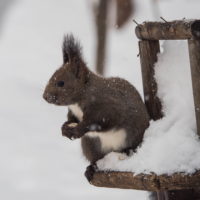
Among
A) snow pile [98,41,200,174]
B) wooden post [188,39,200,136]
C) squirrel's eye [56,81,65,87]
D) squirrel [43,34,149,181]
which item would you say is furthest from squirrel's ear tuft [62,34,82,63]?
wooden post [188,39,200,136]

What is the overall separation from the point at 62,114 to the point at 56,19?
20.0ft

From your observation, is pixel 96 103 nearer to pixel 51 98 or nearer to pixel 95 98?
pixel 95 98

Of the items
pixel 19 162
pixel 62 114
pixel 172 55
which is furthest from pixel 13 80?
pixel 172 55

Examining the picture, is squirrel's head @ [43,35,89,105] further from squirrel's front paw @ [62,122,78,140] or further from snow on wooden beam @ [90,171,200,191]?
snow on wooden beam @ [90,171,200,191]

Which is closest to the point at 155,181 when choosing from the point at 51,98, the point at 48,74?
the point at 51,98

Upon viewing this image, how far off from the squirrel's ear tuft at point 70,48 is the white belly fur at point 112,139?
Result: 1.27ft

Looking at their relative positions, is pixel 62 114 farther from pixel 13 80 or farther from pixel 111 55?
pixel 111 55

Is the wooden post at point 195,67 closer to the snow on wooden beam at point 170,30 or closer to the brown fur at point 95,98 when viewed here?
the snow on wooden beam at point 170,30

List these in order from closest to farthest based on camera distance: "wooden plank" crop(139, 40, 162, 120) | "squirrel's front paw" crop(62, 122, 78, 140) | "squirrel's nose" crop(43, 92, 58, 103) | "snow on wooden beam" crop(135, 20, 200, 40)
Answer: "snow on wooden beam" crop(135, 20, 200, 40), "squirrel's front paw" crop(62, 122, 78, 140), "squirrel's nose" crop(43, 92, 58, 103), "wooden plank" crop(139, 40, 162, 120)

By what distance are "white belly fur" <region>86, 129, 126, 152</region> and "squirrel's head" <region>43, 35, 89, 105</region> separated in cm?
22

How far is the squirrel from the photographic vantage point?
10.9 feet

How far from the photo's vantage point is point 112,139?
134 inches

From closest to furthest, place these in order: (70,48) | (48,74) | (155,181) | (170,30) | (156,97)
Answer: (155,181) → (170,30) → (70,48) → (156,97) → (48,74)

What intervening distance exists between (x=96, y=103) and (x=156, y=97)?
14.4 inches
